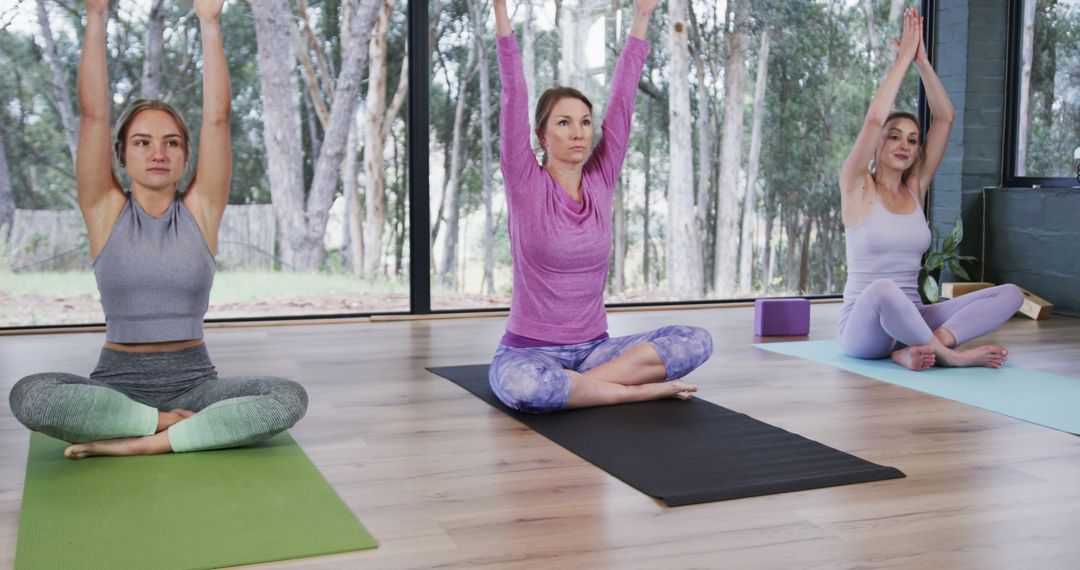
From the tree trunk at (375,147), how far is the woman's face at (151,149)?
278 cm

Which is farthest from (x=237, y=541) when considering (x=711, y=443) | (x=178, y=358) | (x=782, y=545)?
(x=711, y=443)

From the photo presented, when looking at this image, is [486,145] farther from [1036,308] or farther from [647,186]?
[1036,308]

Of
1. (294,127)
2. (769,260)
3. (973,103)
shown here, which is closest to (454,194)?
(294,127)

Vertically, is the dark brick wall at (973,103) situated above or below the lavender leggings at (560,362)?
above

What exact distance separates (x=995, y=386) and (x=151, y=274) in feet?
8.36

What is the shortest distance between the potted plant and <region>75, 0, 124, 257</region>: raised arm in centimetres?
402

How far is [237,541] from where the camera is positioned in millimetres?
1887

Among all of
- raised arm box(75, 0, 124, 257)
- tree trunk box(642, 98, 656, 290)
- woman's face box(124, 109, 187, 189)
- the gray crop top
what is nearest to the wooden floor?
the gray crop top

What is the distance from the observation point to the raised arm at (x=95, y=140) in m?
2.36

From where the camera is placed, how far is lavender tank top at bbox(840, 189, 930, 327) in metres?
3.77

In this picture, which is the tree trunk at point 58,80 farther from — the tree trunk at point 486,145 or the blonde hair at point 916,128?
the blonde hair at point 916,128

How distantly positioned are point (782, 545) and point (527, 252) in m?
1.30

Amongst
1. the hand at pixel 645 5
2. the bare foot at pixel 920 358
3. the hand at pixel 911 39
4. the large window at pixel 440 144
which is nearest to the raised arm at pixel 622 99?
the hand at pixel 645 5

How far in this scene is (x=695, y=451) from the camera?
100 inches
